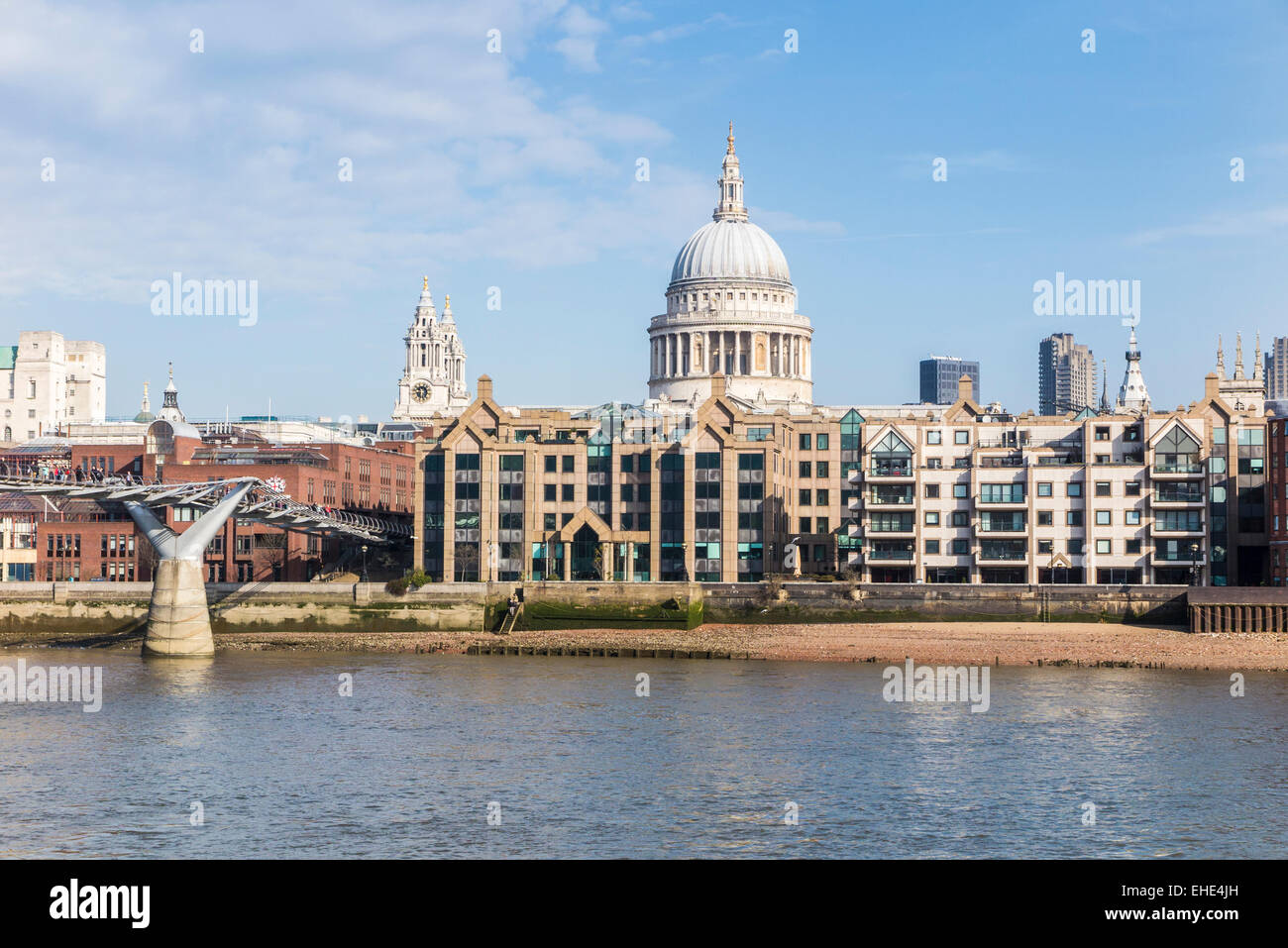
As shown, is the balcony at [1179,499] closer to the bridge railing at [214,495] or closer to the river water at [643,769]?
the river water at [643,769]

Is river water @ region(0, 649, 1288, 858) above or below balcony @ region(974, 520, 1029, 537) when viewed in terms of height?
below

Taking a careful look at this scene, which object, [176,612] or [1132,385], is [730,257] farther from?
[176,612]

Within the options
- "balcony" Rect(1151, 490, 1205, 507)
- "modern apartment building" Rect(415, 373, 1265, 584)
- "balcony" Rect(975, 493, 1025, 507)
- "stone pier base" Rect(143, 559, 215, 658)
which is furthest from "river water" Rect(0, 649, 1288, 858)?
"balcony" Rect(975, 493, 1025, 507)

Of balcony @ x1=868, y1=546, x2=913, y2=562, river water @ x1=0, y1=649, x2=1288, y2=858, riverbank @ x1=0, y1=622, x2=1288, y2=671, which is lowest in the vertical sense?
river water @ x1=0, y1=649, x2=1288, y2=858

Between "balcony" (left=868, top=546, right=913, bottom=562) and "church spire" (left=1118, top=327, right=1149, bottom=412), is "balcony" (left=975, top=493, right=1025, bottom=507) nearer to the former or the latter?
"balcony" (left=868, top=546, right=913, bottom=562)

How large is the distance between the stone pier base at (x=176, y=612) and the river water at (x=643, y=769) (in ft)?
38.4

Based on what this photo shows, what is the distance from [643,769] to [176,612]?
143 ft

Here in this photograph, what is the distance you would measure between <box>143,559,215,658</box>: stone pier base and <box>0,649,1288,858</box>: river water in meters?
11.7

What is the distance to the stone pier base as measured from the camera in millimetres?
81750

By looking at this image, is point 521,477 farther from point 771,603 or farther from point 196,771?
point 196,771

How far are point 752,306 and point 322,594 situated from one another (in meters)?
96.3

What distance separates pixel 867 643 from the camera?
273 ft

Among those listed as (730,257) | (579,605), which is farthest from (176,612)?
(730,257)
